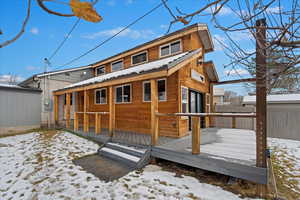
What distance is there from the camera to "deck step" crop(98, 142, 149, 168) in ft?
13.4

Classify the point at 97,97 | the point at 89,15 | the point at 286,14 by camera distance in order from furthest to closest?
the point at 97,97 → the point at 286,14 → the point at 89,15

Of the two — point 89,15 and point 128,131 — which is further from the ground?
point 89,15

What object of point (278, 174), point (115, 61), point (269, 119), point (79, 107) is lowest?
point (278, 174)

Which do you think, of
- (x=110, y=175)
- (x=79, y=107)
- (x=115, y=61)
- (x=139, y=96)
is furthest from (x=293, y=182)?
(x=79, y=107)

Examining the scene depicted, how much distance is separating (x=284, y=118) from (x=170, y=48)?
7725 millimetres

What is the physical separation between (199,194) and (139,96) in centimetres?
483

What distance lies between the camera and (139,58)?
8.62m

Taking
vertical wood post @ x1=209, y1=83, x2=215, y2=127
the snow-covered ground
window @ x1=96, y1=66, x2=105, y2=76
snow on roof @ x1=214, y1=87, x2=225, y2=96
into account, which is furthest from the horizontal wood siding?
snow on roof @ x1=214, y1=87, x2=225, y2=96

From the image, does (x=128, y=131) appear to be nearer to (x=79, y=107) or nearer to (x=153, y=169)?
(x=153, y=169)

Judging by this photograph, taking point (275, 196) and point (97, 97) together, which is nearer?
point (275, 196)

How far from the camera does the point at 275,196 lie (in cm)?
268

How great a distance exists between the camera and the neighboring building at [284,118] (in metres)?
7.87

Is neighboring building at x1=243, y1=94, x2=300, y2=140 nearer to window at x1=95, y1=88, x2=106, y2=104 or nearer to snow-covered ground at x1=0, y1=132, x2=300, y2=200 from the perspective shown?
snow-covered ground at x1=0, y1=132, x2=300, y2=200

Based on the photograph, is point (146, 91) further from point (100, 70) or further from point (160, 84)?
point (100, 70)
